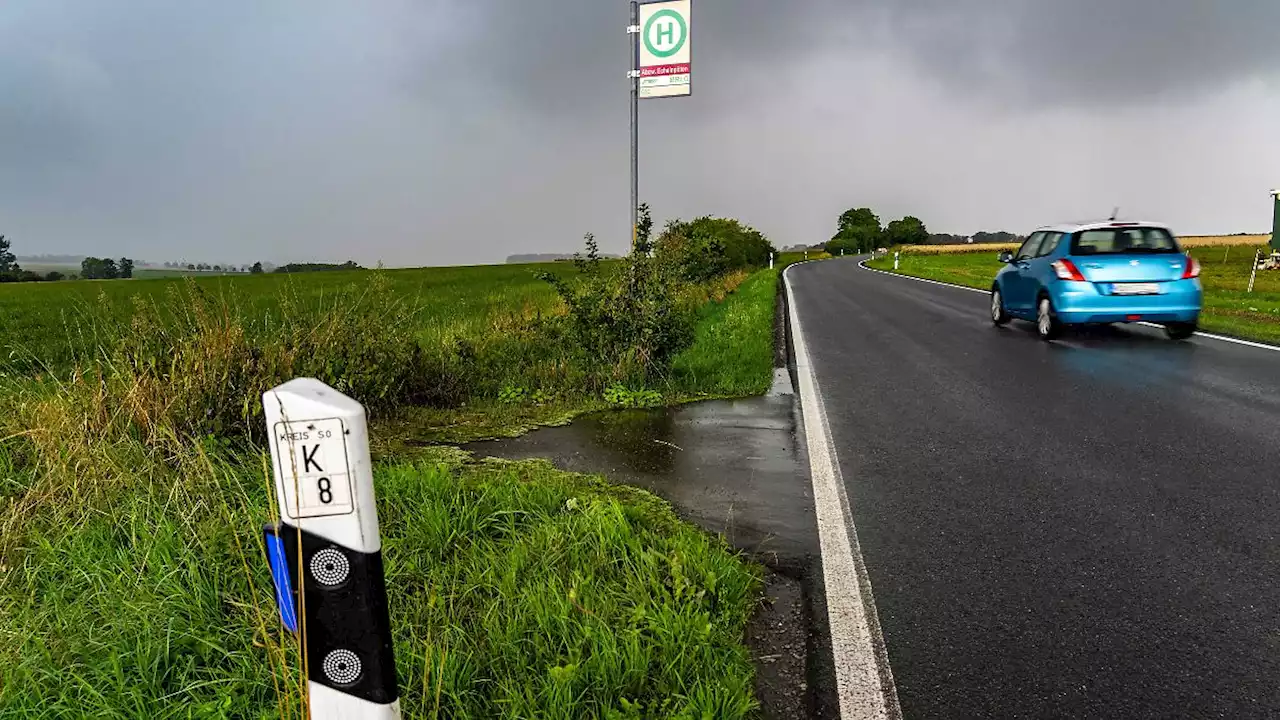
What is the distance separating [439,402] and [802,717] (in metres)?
5.16

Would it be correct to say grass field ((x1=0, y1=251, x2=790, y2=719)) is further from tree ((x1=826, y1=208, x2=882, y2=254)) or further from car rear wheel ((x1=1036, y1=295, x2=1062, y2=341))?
tree ((x1=826, y1=208, x2=882, y2=254))

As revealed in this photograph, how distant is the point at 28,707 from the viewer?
90.7 inches

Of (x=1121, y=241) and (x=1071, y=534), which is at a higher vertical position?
(x=1121, y=241)

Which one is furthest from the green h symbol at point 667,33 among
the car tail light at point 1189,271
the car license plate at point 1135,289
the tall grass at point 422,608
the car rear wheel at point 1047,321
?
the tall grass at point 422,608

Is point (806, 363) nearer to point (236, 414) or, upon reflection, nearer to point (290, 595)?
point (236, 414)

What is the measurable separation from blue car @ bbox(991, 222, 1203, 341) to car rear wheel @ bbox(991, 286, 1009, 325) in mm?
1617

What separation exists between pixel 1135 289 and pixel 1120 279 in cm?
23

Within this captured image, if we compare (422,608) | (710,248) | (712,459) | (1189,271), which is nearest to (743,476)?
(712,459)

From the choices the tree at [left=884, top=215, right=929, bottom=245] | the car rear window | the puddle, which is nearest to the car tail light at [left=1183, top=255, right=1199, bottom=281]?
the car rear window

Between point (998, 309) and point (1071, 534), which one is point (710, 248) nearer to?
point (998, 309)

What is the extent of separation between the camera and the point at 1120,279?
10.0m

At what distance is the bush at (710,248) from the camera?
31.5 feet

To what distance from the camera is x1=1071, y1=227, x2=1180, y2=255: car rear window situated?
33.0ft

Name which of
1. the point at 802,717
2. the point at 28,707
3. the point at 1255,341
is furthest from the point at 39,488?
the point at 1255,341
